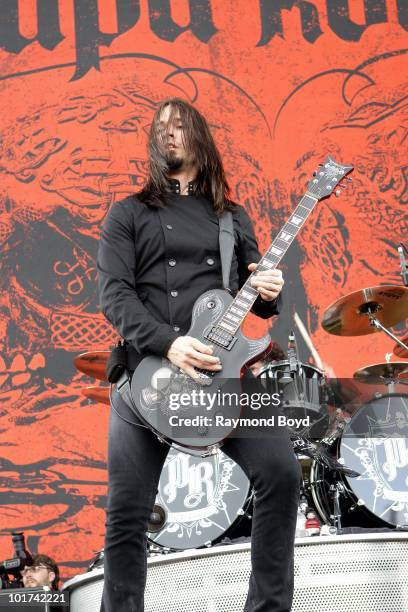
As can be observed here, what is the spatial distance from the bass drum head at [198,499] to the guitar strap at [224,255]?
1.70m

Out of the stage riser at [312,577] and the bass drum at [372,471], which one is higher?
the bass drum at [372,471]

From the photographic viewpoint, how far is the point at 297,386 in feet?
15.9

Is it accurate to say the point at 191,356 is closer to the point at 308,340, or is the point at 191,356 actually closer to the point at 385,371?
the point at 385,371

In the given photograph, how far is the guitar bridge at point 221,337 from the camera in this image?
2.70 m

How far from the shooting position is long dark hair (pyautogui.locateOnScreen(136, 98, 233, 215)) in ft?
9.80

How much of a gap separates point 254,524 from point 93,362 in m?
2.58

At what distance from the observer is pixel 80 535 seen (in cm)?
563

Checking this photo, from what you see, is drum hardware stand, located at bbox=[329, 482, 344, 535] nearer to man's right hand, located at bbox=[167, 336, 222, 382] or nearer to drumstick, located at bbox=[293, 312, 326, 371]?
drumstick, located at bbox=[293, 312, 326, 371]

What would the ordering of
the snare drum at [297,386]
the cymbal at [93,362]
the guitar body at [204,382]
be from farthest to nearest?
the cymbal at [93,362]
the snare drum at [297,386]
the guitar body at [204,382]

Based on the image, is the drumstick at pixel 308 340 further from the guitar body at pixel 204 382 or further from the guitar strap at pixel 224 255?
the guitar body at pixel 204 382

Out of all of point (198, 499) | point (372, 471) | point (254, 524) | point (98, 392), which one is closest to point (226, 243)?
point (254, 524)

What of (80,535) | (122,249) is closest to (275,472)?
(122,249)

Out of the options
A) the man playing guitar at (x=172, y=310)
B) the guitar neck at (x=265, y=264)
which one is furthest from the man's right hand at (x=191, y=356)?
the guitar neck at (x=265, y=264)

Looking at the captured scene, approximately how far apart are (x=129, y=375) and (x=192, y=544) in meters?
1.74
